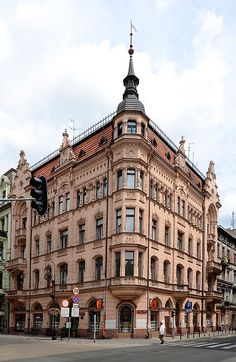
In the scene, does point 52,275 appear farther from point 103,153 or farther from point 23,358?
point 23,358

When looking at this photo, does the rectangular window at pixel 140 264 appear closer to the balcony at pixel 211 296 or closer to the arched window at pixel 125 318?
the arched window at pixel 125 318

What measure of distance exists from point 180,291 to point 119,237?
1037 centimetres

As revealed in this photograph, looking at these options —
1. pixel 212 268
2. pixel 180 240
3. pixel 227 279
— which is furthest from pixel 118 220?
pixel 227 279

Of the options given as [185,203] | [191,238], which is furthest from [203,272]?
[185,203]

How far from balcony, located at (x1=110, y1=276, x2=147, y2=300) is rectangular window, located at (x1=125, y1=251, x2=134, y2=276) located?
0.60 m

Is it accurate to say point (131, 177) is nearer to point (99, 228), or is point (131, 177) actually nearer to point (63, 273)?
point (99, 228)

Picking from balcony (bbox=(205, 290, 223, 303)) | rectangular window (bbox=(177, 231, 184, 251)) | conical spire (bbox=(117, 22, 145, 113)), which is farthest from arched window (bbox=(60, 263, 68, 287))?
balcony (bbox=(205, 290, 223, 303))

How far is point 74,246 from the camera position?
159ft

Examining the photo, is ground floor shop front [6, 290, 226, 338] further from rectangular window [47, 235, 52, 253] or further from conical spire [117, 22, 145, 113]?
conical spire [117, 22, 145, 113]

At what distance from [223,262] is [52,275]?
1090 inches

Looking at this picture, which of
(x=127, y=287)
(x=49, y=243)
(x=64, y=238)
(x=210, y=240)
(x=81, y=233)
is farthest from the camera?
(x=210, y=240)

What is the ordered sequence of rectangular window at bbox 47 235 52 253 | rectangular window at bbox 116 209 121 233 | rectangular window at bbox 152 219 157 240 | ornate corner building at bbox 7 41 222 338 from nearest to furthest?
ornate corner building at bbox 7 41 222 338
rectangular window at bbox 116 209 121 233
rectangular window at bbox 152 219 157 240
rectangular window at bbox 47 235 52 253

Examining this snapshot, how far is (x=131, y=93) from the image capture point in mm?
47625

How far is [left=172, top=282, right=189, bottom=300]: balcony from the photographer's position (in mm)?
48406
